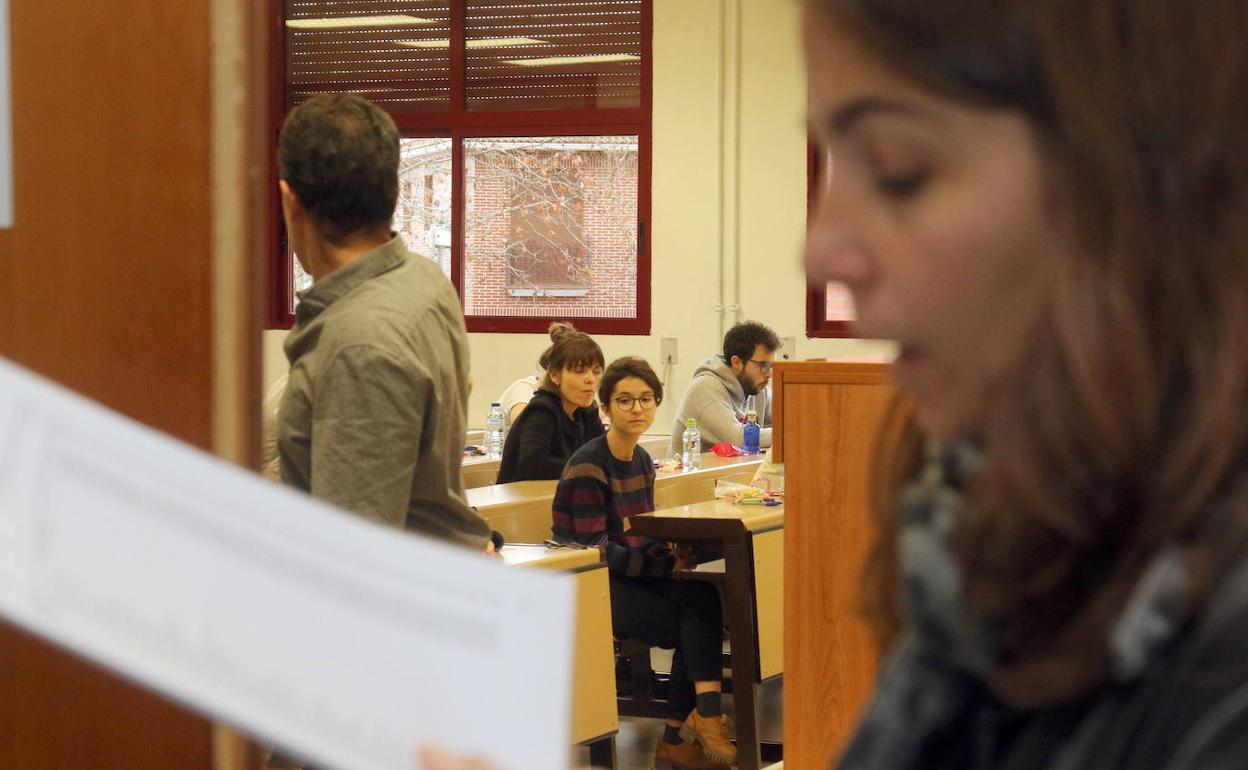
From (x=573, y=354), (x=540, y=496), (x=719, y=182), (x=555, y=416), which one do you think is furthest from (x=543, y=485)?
(x=719, y=182)

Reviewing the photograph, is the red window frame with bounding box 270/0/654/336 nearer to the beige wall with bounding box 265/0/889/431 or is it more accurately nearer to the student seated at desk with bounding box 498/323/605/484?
the beige wall with bounding box 265/0/889/431

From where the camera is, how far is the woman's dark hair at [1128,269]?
0.48 metres

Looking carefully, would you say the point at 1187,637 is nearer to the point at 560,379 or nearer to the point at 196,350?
the point at 196,350

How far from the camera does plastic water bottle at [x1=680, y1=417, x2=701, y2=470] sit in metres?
7.02

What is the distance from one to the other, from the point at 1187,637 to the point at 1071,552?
5cm

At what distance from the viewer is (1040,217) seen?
51 cm

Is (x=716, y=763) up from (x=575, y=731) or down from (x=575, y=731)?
down

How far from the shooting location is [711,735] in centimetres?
509

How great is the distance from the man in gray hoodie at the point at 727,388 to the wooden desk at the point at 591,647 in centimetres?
327

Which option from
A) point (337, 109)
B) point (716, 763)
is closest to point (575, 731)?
point (716, 763)

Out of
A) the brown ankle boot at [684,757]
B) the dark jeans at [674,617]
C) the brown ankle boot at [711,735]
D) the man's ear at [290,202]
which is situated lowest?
the brown ankle boot at [684,757]

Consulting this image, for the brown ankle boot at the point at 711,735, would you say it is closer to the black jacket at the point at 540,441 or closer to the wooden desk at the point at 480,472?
the black jacket at the point at 540,441

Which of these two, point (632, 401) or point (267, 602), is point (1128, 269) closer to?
point (267, 602)

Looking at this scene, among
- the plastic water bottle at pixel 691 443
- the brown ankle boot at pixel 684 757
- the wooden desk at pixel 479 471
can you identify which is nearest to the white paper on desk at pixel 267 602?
the brown ankle boot at pixel 684 757
